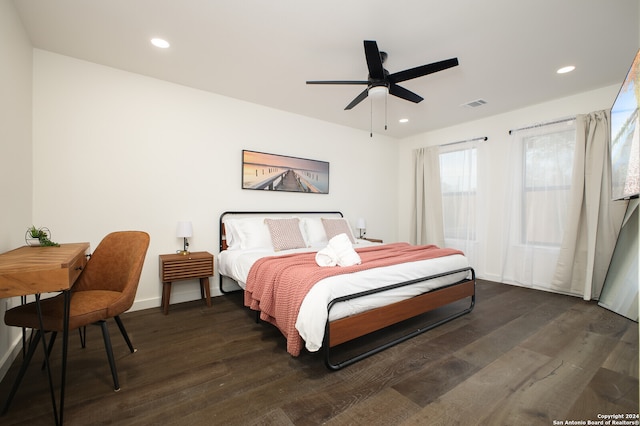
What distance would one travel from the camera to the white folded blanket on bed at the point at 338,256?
2.38m

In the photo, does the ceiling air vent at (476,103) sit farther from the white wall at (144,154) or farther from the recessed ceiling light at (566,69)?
the white wall at (144,154)


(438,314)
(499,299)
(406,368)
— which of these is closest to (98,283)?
(406,368)

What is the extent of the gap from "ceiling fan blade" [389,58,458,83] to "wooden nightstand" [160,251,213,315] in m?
2.69

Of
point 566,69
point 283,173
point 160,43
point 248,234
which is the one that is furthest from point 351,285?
point 566,69

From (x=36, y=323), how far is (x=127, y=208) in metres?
1.77

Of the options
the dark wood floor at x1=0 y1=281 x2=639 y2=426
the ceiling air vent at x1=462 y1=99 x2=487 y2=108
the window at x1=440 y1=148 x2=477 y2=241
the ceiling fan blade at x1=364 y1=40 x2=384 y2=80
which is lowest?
the dark wood floor at x1=0 y1=281 x2=639 y2=426

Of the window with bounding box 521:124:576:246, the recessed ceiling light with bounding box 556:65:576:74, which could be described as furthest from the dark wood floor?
the recessed ceiling light with bounding box 556:65:576:74

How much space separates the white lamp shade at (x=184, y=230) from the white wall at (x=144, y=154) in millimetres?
214

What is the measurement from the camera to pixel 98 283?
213cm

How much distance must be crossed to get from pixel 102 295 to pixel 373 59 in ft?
8.70

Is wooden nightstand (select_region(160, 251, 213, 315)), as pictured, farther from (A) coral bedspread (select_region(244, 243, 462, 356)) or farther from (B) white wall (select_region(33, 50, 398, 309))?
(A) coral bedspread (select_region(244, 243, 462, 356))

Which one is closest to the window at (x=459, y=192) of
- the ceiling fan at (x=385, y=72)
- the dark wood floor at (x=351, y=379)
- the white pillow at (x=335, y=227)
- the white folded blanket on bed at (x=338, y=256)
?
the white pillow at (x=335, y=227)

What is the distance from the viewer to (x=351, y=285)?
6.78ft

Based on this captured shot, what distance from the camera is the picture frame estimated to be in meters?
3.89
